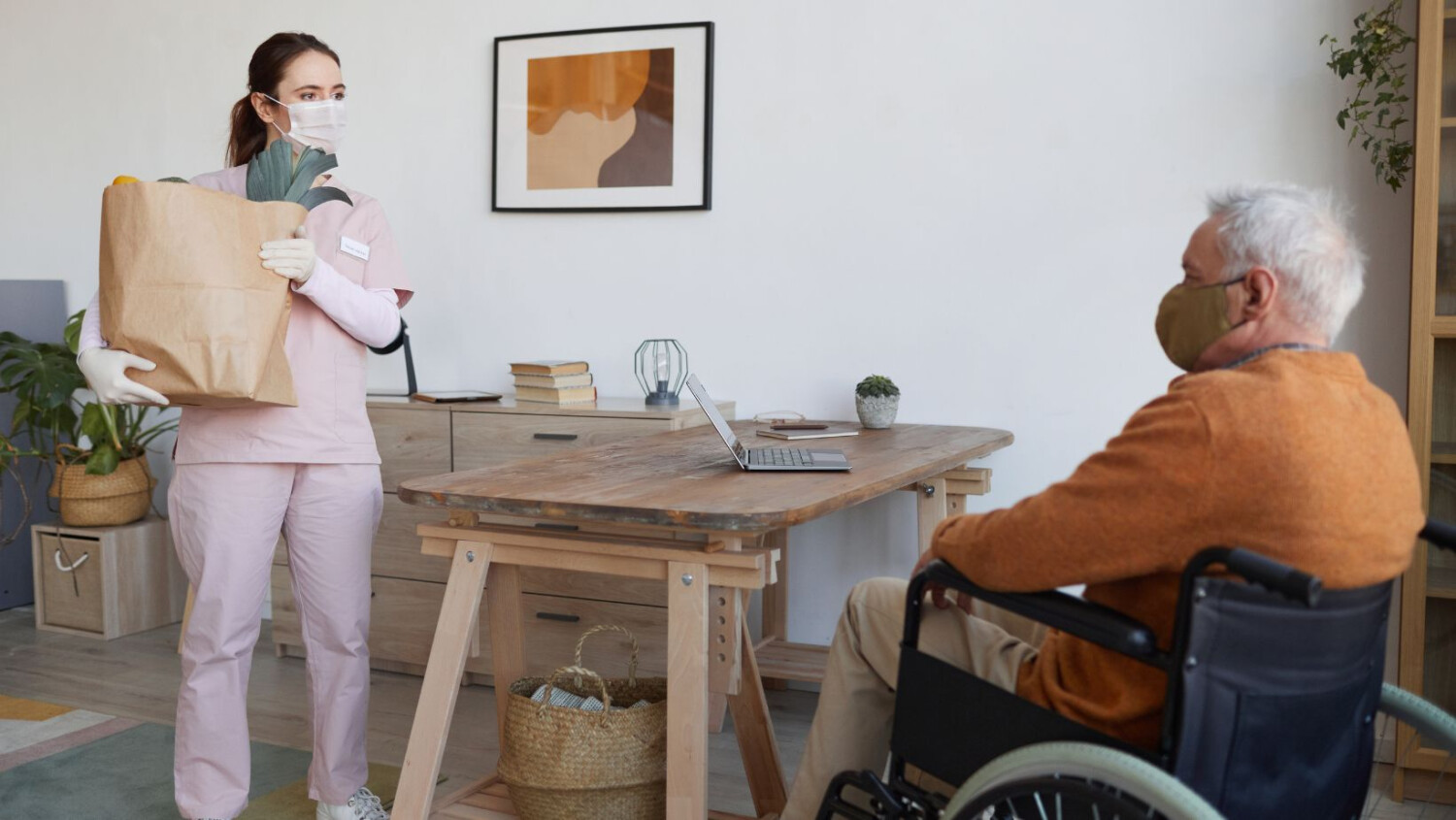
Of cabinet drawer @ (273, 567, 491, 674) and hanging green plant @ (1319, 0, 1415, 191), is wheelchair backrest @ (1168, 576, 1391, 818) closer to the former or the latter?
hanging green plant @ (1319, 0, 1415, 191)

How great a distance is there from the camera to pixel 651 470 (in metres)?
2.29

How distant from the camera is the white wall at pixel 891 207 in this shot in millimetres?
3078

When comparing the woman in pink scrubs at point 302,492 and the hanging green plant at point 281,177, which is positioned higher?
the hanging green plant at point 281,177

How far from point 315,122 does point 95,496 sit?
2297 millimetres

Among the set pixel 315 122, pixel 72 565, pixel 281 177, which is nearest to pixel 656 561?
pixel 281 177

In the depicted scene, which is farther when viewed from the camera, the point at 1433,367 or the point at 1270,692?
the point at 1433,367

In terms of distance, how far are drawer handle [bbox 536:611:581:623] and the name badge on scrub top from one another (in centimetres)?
127

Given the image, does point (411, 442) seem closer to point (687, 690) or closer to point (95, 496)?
point (95, 496)

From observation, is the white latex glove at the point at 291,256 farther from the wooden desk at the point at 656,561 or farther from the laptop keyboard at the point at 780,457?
the laptop keyboard at the point at 780,457

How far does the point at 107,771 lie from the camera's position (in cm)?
281

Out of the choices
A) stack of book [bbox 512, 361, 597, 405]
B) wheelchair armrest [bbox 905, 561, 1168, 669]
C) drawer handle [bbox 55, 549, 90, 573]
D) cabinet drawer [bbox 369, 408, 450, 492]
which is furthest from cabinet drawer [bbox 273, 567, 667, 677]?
wheelchair armrest [bbox 905, 561, 1168, 669]

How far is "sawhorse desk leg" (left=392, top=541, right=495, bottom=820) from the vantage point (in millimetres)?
2021

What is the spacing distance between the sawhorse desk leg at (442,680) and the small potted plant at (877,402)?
53.3 inches

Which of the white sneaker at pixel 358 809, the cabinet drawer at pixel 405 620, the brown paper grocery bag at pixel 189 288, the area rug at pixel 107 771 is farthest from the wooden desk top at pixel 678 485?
the cabinet drawer at pixel 405 620
